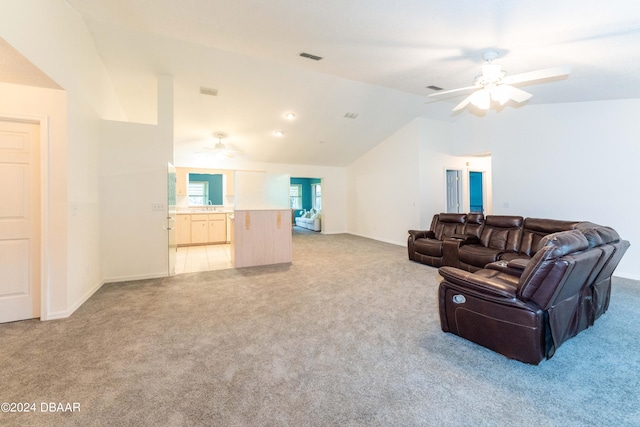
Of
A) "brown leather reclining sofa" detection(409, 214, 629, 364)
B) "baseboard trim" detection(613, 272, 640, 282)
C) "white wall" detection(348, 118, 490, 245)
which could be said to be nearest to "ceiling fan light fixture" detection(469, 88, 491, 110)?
"brown leather reclining sofa" detection(409, 214, 629, 364)

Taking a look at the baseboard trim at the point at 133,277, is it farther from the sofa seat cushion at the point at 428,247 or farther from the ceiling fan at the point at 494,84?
the ceiling fan at the point at 494,84

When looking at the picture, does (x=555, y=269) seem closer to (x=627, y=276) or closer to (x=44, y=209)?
(x=627, y=276)

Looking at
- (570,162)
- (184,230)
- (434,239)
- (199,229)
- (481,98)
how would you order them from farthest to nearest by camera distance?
(199,229) → (184,230) → (434,239) → (570,162) → (481,98)

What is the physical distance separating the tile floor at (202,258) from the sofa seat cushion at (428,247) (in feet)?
11.9

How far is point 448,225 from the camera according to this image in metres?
5.31

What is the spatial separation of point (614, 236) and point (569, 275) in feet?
3.99

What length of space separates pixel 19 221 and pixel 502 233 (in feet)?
21.5

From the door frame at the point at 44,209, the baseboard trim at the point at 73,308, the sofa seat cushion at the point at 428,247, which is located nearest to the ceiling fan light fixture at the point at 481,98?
the sofa seat cushion at the point at 428,247

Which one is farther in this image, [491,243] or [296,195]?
[296,195]

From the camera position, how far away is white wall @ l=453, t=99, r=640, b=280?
4.07 metres

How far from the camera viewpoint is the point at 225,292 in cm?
359

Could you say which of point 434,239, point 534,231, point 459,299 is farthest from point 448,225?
point 459,299

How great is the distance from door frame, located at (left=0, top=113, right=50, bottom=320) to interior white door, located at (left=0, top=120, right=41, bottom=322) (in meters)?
0.12

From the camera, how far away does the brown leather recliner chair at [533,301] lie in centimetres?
188
